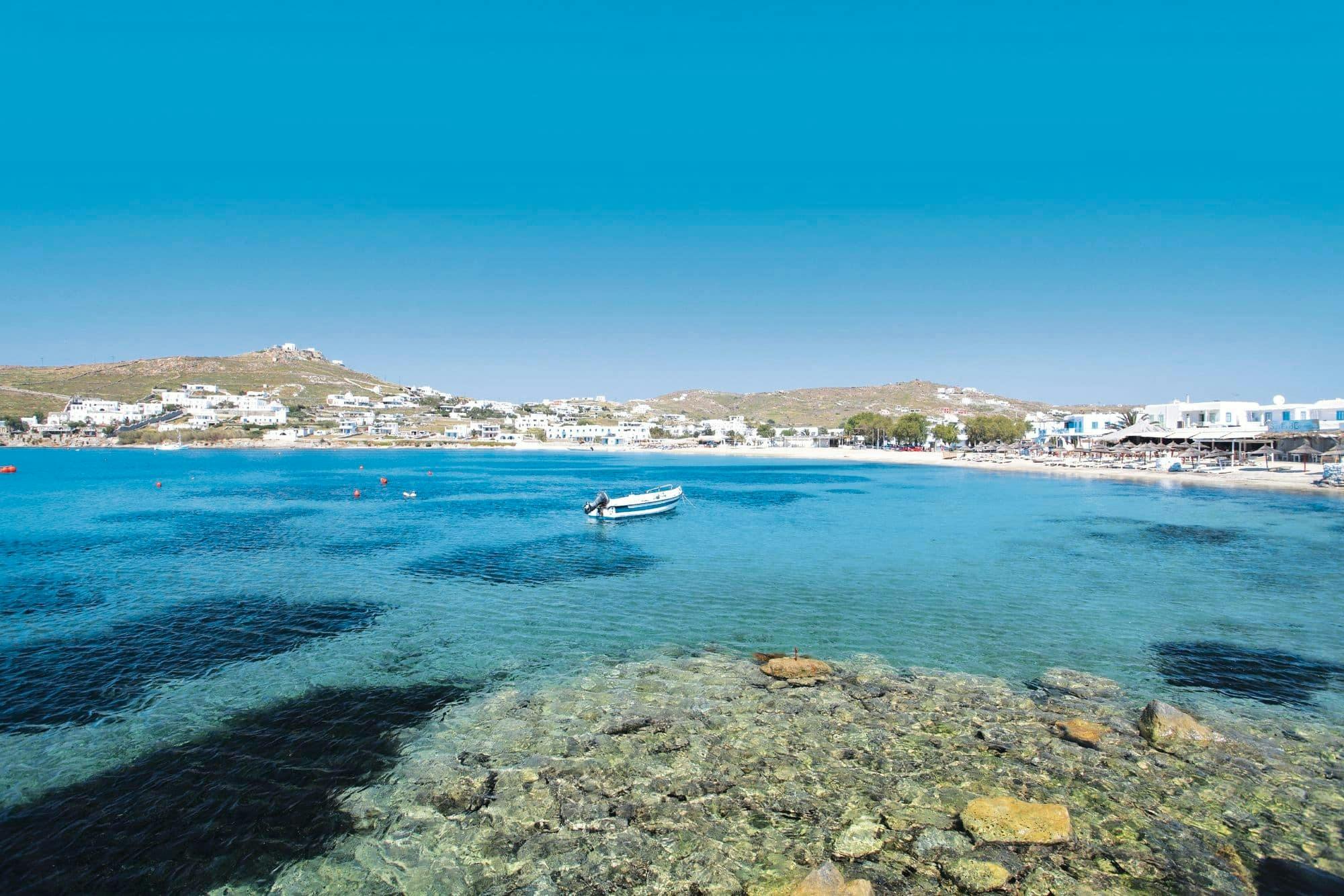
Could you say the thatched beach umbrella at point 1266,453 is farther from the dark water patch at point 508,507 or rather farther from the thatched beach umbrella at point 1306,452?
the dark water patch at point 508,507

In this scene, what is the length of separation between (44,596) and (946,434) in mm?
151131

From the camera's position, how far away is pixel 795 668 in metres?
15.5

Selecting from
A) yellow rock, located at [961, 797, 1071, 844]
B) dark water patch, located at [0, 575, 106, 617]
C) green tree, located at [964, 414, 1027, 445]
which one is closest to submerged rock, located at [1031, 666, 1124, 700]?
yellow rock, located at [961, 797, 1071, 844]

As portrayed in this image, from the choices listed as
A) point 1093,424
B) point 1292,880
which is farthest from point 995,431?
point 1292,880

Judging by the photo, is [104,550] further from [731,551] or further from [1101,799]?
[1101,799]

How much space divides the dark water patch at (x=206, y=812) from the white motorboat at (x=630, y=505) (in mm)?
33019

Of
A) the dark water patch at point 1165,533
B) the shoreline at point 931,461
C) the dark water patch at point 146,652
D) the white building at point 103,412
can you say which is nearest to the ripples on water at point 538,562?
the dark water patch at point 146,652

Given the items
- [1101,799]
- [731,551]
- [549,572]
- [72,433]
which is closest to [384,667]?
[549,572]

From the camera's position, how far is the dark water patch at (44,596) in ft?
70.5

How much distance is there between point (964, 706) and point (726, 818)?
6.51 m

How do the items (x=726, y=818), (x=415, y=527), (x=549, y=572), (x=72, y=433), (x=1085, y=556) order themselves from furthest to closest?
(x=72, y=433) → (x=415, y=527) → (x=1085, y=556) → (x=549, y=572) → (x=726, y=818)

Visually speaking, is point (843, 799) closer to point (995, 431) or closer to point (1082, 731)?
point (1082, 731)

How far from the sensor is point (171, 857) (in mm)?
9055

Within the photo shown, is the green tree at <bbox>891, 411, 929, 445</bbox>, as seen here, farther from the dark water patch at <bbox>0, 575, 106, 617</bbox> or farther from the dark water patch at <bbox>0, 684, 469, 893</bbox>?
the dark water patch at <bbox>0, 684, 469, 893</bbox>
